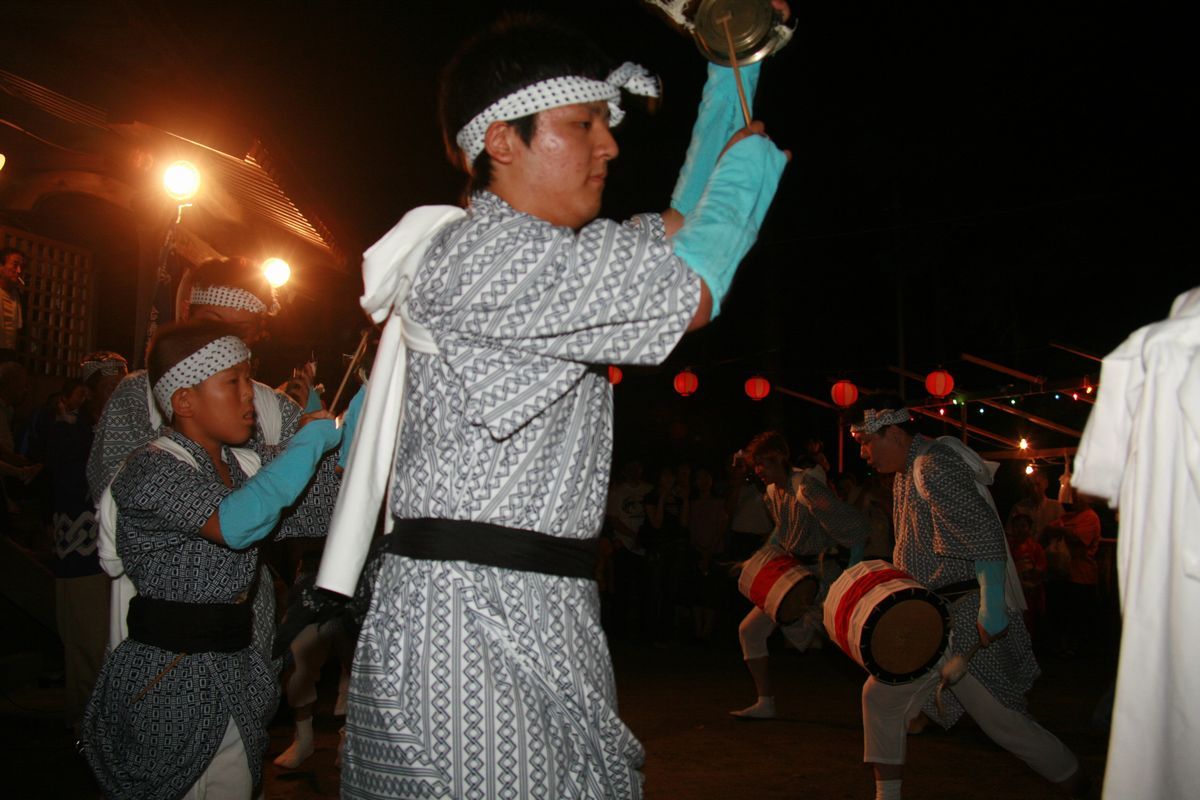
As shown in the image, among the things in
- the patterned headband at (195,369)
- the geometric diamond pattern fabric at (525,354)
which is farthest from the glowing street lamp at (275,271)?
the geometric diamond pattern fabric at (525,354)

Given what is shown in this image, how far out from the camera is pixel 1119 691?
5.61 feet

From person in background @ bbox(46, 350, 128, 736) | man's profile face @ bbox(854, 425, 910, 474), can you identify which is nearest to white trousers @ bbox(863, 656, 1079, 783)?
man's profile face @ bbox(854, 425, 910, 474)

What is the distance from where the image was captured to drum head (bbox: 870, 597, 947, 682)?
466 centimetres

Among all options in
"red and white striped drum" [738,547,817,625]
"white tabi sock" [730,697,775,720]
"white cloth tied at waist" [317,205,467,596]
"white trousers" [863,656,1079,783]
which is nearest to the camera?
"white cloth tied at waist" [317,205,467,596]

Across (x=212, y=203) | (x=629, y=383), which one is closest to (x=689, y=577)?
(x=212, y=203)

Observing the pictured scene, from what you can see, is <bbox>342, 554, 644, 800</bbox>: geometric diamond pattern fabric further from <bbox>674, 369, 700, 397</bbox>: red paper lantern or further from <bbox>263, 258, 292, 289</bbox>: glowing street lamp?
<bbox>674, 369, 700, 397</bbox>: red paper lantern

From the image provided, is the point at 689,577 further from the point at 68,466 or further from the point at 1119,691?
the point at 1119,691

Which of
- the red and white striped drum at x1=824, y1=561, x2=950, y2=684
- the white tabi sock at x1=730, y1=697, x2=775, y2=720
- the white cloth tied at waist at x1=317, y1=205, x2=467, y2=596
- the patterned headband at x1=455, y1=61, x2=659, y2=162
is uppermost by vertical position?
the patterned headband at x1=455, y1=61, x2=659, y2=162

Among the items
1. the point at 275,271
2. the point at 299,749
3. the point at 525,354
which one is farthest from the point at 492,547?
the point at 275,271

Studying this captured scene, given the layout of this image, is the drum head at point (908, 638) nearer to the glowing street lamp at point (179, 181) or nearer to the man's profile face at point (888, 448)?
the man's profile face at point (888, 448)

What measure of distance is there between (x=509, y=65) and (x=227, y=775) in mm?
2221

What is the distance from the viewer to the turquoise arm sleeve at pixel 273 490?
2762 millimetres

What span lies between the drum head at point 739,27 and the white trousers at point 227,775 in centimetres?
235

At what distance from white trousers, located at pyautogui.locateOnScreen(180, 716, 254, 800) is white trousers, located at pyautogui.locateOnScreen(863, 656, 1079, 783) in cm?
318
